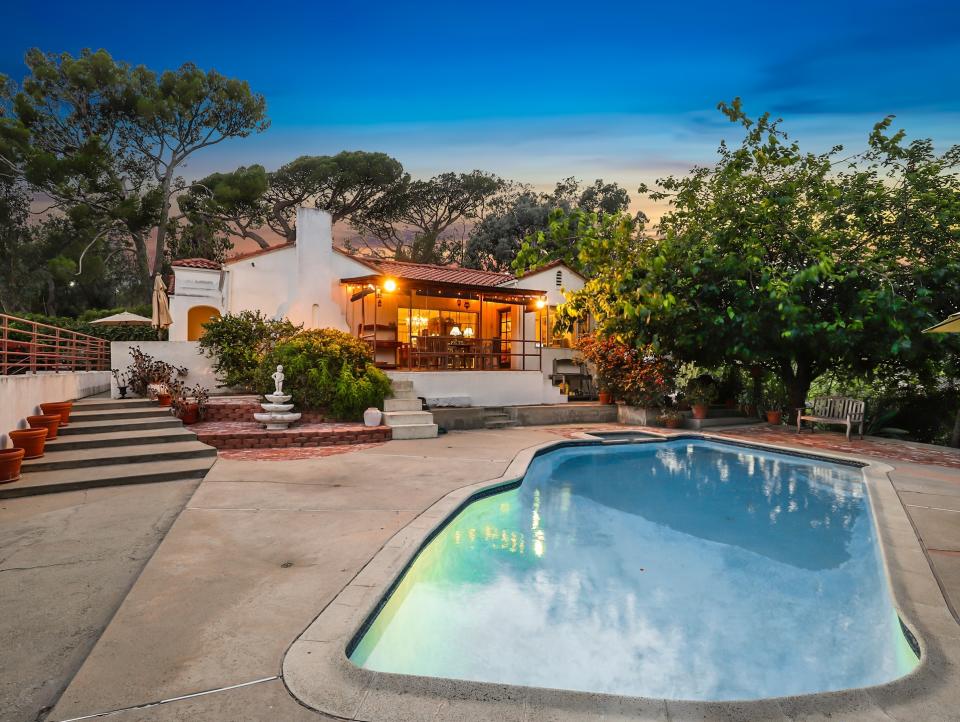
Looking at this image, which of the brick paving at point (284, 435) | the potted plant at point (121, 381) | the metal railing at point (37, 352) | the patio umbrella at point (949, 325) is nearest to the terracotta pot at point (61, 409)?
the metal railing at point (37, 352)

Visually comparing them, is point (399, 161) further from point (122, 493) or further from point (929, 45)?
point (122, 493)

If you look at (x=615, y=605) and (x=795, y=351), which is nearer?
(x=615, y=605)

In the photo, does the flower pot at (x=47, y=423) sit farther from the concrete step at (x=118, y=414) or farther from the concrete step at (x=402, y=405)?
the concrete step at (x=402, y=405)

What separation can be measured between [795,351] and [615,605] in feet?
36.4

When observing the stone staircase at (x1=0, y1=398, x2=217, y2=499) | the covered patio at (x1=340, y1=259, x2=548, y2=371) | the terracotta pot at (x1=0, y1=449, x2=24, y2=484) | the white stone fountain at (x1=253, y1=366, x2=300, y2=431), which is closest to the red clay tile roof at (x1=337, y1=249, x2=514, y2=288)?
the covered patio at (x1=340, y1=259, x2=548, y2=371)

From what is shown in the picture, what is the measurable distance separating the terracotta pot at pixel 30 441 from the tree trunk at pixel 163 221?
74.3 ft

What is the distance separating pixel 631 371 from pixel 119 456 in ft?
37.1

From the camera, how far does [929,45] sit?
13.3 metres

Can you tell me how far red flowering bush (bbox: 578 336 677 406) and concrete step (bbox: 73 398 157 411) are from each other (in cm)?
1086

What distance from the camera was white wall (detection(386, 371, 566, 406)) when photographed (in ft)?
43.0

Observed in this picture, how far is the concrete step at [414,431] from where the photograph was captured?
10391 millimetres

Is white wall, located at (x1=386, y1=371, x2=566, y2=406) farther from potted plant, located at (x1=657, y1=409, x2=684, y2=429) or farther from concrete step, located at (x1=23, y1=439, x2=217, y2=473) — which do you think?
concrete step, located at (x1=23, y1=439, x2=217, y2=473)

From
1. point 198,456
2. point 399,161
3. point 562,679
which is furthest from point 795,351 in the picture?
point 399,161

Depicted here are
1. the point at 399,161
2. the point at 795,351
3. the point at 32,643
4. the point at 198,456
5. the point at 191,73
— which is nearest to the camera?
the point at 32,643
